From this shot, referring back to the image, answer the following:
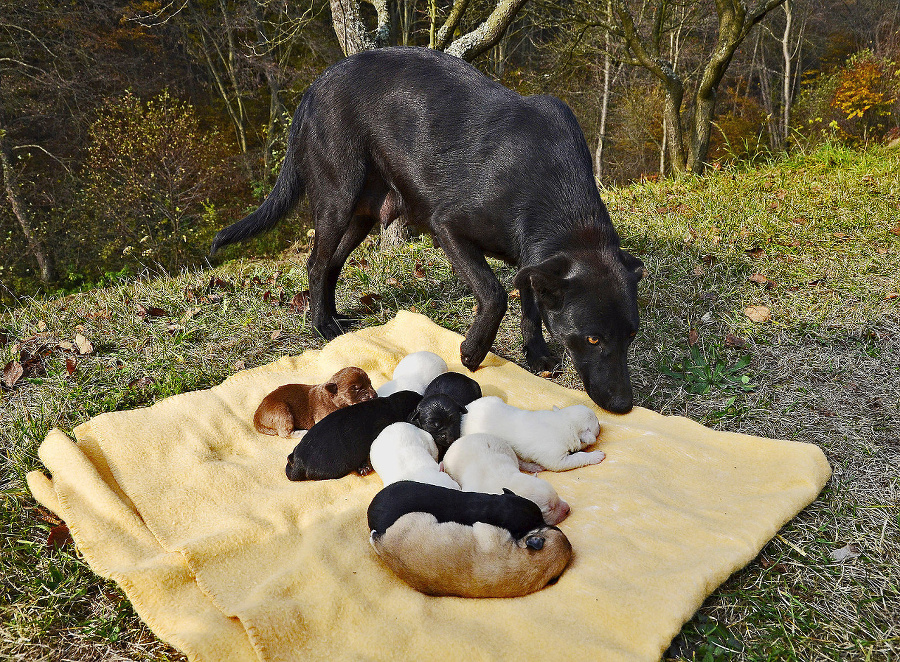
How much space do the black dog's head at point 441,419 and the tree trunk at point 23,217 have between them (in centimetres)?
1097

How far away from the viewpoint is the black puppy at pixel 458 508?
1.86 metres

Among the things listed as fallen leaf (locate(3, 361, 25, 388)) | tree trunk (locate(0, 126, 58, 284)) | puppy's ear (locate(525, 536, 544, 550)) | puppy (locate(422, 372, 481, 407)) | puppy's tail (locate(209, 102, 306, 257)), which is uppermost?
puppy's tail (locate(209, 102, 306, 257))

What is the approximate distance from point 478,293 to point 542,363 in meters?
0.69

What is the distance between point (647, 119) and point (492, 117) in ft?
47.2

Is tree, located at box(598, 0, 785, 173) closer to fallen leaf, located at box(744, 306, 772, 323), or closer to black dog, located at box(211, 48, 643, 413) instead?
fallen leaf, located at box(744, 306, 772, 323)

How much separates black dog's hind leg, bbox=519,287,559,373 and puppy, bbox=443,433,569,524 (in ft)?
3.98

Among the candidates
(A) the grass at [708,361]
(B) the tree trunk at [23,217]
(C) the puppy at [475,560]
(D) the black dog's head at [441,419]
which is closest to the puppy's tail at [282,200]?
(A) the grass at [708,361]

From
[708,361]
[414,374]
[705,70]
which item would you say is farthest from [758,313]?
[705,70]

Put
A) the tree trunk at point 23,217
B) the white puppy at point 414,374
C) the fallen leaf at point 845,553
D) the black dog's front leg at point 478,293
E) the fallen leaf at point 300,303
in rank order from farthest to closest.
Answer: the tree trunk at point 23,217 → the fallen leaf at point 300,303 → the black dog's front leg at point 478,293 → the white puppy at point 414,374 → the fallen leaf at point 845,553

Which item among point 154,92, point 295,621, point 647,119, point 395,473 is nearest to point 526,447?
point 395,473

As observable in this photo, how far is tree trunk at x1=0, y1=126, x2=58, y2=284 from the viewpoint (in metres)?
10.3

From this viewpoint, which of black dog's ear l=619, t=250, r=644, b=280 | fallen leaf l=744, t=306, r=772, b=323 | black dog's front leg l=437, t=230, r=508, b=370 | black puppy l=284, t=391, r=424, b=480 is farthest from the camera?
fallen leaf l=744, t=306, r=772, b=323

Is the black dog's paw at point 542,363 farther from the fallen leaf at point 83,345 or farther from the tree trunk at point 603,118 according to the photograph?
the tree trunk at point 603,118

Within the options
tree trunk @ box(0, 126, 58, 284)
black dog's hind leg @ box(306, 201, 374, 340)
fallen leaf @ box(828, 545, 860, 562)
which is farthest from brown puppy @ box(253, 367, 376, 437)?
tree trunk @ box(0, 126, 58, 284)
